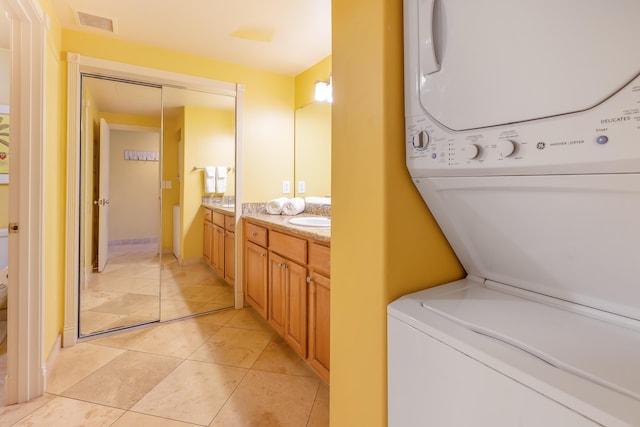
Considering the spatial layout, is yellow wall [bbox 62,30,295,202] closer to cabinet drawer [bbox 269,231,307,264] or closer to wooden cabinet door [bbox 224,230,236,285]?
wooden cabinet door [bbox 224,230,236,285]

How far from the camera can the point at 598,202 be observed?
22.6 inches

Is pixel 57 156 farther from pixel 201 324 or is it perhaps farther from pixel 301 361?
pixel 301 361

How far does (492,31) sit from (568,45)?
6.1 inches

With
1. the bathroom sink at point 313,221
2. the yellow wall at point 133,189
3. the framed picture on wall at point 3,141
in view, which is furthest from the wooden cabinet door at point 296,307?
the framed picture on wall at point 3,141

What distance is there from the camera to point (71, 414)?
1.50 meters

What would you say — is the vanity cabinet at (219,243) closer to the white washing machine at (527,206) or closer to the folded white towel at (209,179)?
the folded white towel at (209,179)

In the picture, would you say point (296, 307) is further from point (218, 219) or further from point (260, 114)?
point (260, 114)

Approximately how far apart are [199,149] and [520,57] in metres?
2.73

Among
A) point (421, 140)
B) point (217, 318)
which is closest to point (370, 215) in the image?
point (421, 140)

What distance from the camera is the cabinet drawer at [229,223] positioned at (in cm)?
277

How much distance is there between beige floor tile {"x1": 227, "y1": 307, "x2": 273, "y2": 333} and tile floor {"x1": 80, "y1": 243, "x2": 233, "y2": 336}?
9.3 inches

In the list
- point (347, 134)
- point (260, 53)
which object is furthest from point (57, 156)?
point (347, 134)

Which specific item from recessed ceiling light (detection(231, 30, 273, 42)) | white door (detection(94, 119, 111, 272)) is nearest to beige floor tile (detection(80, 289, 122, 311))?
white door (detection(94, 119, 111, 272))

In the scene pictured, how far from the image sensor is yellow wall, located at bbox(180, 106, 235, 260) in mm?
2811
